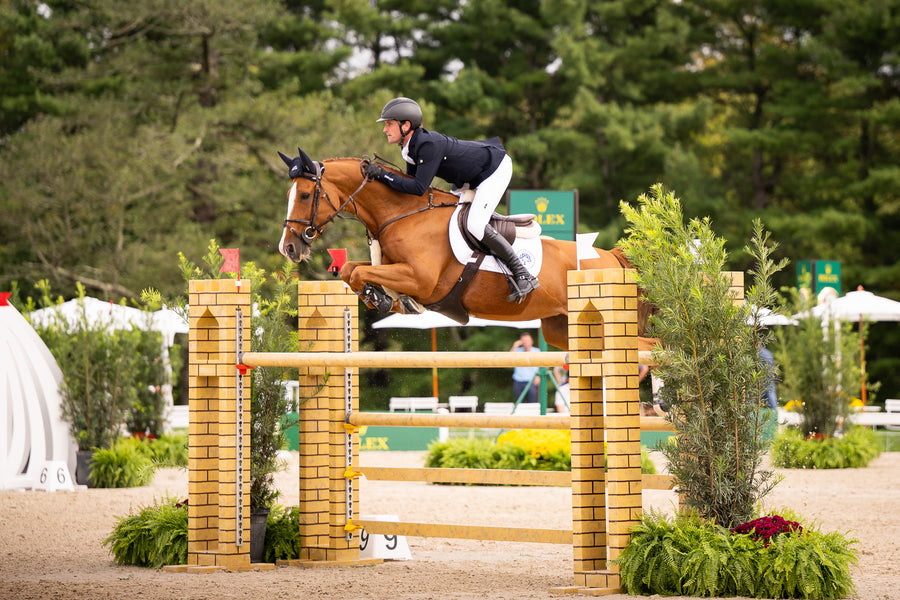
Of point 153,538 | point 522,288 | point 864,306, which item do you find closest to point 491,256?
point 522,288

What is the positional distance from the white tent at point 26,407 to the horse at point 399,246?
6.76 m

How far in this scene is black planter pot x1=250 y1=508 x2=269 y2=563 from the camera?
6602 mm

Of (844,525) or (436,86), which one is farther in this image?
(436,86)

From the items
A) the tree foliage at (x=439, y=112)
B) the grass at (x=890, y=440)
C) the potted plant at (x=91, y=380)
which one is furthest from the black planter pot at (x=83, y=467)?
the grass at (x=890, y=440)

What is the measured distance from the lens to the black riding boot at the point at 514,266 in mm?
5645

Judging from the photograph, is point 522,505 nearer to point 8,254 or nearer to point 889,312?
point 889,312

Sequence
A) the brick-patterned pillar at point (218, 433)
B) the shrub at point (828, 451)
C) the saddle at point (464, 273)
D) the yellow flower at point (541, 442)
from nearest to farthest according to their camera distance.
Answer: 1. the saddle at point (464, 273)
2. the brick-patterned pillar at point (218, 433)
3. the yellow flower at point (541, 442)
4. the shrub at point (828, 451)

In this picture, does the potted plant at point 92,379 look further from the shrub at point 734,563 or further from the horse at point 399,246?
the shrub at point 734,563

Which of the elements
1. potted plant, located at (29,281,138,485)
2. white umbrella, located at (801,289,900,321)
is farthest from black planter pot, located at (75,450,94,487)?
white umbrella, located at (801,289,900,321)

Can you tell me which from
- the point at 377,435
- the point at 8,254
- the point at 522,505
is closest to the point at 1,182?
the point at 8,254

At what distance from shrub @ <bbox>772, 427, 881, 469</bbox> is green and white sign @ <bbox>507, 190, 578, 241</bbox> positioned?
3.93 meters

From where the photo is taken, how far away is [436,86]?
86.0 feet

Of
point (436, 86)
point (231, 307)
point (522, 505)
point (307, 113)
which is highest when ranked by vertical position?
point (436, 86)

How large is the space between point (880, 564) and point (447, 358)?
300cm
